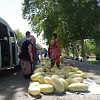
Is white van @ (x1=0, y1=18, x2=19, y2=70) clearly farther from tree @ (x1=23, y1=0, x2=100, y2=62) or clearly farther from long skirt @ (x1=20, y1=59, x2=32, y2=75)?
tree @ (x1=23, y1=0, x2=100, y2=62)

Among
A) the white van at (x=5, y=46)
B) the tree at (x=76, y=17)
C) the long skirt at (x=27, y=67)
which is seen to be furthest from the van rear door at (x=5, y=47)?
the tree at (x=76, y=17)

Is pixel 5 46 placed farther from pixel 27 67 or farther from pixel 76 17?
pixel 76 17

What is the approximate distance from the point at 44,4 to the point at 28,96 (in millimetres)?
33211

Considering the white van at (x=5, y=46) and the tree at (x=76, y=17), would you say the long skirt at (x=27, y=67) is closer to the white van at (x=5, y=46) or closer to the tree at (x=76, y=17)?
the white van at (x=5, y=46)

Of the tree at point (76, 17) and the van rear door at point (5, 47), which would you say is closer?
the van rear door at point (5, 47)

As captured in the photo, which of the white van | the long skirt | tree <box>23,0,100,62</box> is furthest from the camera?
tree <box>23,0,100,62</box>

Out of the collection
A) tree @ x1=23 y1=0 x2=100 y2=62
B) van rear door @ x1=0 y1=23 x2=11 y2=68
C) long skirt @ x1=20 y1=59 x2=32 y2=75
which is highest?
tree @ x1=23 y1=0 x2=100 y2=62

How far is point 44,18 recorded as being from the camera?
41.8m

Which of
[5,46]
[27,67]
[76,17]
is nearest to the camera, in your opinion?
[27,67]

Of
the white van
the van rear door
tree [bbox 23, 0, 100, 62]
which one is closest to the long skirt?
the white van

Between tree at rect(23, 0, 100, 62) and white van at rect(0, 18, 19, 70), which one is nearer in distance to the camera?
white van at rect(0, 18, 19, 70)

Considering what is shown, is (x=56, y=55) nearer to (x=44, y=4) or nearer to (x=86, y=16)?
(x=86, y=16)

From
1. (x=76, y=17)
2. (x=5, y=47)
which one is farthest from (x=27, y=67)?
(x=76, y=17)

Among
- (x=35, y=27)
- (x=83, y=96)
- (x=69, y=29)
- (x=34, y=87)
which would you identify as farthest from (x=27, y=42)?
(x=35, y=27)
